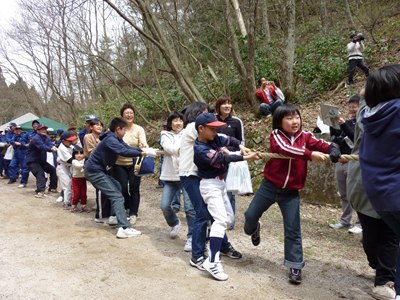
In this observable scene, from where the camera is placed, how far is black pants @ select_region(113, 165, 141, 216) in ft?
19.4

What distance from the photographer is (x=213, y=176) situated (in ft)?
12.9

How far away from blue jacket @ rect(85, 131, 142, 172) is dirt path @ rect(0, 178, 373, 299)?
1.04 m

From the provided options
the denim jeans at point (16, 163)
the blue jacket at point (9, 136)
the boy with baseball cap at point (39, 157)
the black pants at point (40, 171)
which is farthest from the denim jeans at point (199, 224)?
the blue jacket at point (9, 136)

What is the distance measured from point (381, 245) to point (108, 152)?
3935mm

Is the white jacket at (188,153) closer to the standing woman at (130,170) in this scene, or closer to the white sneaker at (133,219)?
the standing woman at (130,170)

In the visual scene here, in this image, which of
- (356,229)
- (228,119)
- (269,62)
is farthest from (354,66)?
(228,119)

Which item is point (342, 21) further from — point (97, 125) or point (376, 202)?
point (376, 202)

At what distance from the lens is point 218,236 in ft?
12.3

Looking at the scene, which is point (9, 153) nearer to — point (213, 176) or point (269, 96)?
point (269, 96)

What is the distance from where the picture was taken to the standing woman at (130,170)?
19.4 ft

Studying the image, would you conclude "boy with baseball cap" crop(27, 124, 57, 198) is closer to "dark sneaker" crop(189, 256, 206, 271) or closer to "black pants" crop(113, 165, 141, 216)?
"black pants" crop(113, 165, 141, 216)

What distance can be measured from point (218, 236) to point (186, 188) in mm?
759

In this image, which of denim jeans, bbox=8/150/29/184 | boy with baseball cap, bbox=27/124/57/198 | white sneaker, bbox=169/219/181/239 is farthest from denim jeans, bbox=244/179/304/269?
denim jeans, bbox=8/150/29/184

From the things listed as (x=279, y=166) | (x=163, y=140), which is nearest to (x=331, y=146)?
(x=279, y=166)
